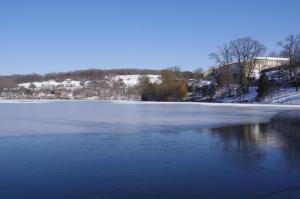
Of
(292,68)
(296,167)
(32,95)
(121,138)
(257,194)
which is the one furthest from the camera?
(32,95)

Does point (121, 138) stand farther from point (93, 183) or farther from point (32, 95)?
point (32, 95)

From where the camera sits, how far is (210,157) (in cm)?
1085

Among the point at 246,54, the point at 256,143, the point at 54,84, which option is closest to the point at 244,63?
the point at 246,54

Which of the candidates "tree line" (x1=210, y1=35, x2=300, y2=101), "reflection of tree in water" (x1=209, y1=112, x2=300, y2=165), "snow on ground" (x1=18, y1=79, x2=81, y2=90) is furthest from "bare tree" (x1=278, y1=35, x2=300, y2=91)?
"snow on ground" (x1=18, y1=79, x2=81, y2=90)

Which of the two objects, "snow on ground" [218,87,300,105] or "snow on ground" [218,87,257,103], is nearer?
"snow on ground" [218,87,300,105]

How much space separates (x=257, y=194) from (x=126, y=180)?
261 cm

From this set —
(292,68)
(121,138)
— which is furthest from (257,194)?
(292,68)

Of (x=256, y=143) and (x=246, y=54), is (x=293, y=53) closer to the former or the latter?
(x=246, y=54)

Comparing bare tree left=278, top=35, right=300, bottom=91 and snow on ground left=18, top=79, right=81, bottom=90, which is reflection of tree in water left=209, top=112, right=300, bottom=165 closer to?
bare tree left=278, top=35, right=300, bottom=91

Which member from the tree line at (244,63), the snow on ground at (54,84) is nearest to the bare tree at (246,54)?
the tree line at (244,63)

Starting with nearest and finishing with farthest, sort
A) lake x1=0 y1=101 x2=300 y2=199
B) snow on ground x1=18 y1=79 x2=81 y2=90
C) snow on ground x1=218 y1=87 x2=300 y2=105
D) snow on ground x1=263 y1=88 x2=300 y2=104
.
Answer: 1. lake x1=0 y1=101 x2=300 y2=199
2. snow on ground x1=263 y1=88 x2=300 y2=104
3. snow on ground x1=218 y1=87 x2=300 y2=105
4. snow on ground x1=18 y1=79 x2=81 y2=90

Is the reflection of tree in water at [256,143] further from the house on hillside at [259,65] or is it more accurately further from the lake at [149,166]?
the house on hillside at [259,65]

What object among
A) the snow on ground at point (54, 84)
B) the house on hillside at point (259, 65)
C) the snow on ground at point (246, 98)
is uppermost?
the house on hillside at point (259, 65)

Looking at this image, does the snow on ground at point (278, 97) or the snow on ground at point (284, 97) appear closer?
the snow on ground at point (284, 97)
